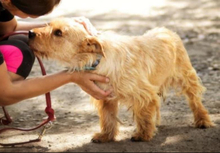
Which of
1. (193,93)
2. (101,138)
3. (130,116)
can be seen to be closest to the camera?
(101,138)

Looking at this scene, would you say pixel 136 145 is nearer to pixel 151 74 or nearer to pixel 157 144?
pixel 157 144

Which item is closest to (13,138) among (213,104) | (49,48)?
(49,48)

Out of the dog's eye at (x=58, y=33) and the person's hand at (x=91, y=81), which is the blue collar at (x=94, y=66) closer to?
the person's hand at (x=91, y=81)

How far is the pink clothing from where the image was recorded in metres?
4.10

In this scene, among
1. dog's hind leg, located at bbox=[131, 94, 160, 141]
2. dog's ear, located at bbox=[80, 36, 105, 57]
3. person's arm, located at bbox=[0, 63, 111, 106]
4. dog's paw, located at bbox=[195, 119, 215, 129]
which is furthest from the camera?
dog's paw, located at bbox=[195, 119, 215, 129]

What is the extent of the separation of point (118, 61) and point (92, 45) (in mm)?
288

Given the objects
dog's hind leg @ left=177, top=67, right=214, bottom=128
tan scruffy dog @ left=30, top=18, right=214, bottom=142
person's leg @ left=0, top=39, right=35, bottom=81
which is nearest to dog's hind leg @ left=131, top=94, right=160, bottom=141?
tan scruffy dog @ left=30, top=18, right=214, bottom=142

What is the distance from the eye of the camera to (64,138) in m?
4.30

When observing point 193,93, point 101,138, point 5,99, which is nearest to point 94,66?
point 101,138

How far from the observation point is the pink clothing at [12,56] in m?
4.10

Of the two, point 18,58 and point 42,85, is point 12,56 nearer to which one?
point 18,58

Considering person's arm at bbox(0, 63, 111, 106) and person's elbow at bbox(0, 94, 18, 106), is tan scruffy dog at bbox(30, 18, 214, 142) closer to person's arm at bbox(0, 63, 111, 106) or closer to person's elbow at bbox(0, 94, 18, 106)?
person's arm at bbox(0, 63, 111, 106)

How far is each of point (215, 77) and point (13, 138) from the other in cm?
327

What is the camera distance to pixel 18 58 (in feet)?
13.6
